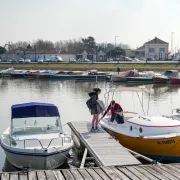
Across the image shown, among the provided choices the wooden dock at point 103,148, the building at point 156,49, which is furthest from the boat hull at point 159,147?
the building at point 156,49

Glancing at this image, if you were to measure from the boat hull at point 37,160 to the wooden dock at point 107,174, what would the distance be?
Result: 318 centimetres

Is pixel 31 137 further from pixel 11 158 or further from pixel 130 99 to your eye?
pixel 130 99

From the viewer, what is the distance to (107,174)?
35.8 feet

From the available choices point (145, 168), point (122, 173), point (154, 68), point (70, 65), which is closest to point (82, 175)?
point (122, 173)

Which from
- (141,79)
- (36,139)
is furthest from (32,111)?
(141,79)

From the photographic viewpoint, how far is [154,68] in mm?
84188

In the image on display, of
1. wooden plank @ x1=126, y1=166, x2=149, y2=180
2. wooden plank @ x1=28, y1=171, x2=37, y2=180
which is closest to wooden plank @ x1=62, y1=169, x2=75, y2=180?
wooden plank @ x1=28, y1=171, x2=37, y2=180

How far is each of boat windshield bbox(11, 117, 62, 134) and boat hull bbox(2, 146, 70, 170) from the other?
1.51 m

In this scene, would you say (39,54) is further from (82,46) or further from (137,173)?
(137,173)

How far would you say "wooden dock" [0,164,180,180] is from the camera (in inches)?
Result: 413

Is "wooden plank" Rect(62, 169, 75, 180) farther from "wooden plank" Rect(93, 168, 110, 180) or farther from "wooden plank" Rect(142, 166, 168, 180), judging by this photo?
"wooden plank" Rect(142, 166, 168, 180)

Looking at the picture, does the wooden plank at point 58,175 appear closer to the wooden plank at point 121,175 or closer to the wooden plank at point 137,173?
the wooden plank at point 121,175

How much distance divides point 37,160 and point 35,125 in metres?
2.84

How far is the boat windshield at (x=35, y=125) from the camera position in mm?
16328
